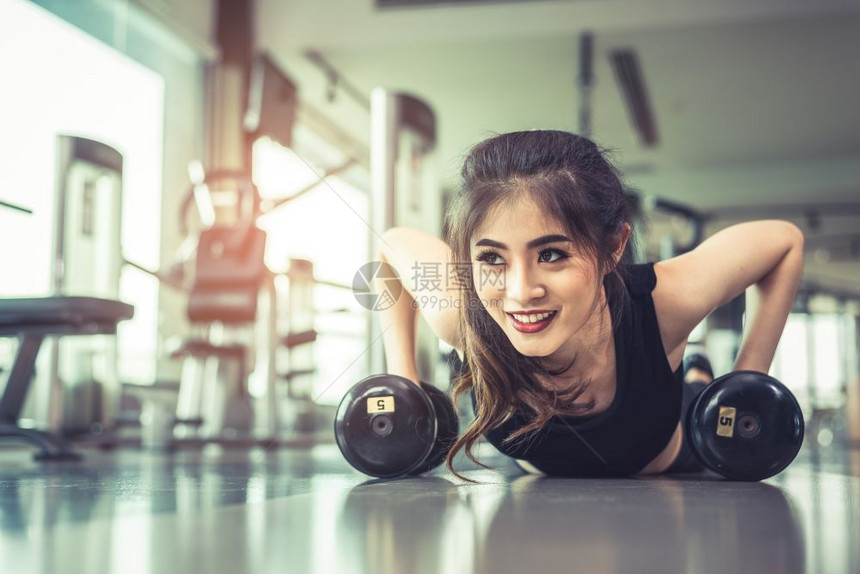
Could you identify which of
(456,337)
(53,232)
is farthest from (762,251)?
(53,232)

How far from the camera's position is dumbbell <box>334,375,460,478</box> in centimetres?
135

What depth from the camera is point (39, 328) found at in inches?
98.3

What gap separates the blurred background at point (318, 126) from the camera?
3266 millimetres

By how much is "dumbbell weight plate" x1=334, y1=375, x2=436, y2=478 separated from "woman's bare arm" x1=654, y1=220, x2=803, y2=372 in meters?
0.41

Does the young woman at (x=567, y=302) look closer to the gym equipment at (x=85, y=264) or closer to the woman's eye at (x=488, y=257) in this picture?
the woman's eye at (x=488, y=257)

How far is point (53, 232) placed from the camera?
10.6 ft

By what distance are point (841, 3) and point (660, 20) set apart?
0.95m

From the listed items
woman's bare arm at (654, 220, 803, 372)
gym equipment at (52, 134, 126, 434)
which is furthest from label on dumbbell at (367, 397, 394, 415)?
gym equipment at (52, 134, 126, 434)

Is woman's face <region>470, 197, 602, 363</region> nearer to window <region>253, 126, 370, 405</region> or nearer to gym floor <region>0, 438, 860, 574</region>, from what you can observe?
gym floor <region>0, 438, 860, 574</region>

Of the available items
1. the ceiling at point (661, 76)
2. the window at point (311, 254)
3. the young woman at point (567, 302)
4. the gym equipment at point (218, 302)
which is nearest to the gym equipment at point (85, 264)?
the gym equipment at point (218, 302)

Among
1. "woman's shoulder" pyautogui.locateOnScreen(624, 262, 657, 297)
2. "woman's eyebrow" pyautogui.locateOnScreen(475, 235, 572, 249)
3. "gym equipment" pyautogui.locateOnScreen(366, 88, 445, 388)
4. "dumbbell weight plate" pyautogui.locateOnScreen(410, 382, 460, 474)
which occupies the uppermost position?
"gym equipment" pyautogui.locateOnScreen(366, 88, 445, 388)

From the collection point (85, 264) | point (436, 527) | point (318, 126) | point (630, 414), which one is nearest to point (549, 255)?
point (630, 414)

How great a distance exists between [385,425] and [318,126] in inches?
220

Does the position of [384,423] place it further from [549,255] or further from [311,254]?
[311,254]
